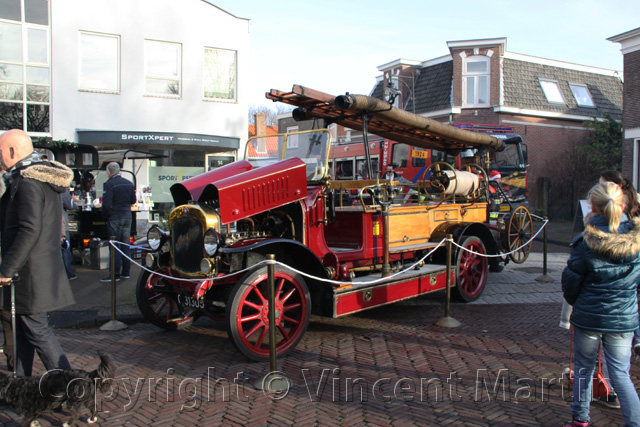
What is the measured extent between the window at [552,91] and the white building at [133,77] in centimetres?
1394

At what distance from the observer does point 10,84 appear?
12.9m

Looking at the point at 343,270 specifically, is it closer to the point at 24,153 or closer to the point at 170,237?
the point at 170,237

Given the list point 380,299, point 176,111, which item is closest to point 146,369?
point 380,299

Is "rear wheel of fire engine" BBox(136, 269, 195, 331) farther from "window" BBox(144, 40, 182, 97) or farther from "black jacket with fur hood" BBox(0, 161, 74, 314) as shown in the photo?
"window" BBox(144, 40, 182, 97)

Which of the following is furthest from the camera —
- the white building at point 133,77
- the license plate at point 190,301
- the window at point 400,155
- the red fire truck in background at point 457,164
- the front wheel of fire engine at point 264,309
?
the window at point 400,155

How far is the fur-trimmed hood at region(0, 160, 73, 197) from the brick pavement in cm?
162

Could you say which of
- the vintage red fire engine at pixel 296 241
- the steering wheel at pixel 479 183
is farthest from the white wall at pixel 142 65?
the vintage red fire engine at pixel 296 241

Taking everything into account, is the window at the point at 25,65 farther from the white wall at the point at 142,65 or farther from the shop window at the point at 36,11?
the white wall at the point at 142,65

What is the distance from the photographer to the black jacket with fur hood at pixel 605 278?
3.15 meters

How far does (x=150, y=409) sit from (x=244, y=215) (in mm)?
1846

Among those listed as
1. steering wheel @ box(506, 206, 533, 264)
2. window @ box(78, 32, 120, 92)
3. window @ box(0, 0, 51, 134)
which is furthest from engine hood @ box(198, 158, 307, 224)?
window @ box(0, 0, 51, 134)

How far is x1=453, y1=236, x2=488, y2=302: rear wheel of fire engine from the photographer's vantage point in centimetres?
697

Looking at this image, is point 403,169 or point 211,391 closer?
point 211,391

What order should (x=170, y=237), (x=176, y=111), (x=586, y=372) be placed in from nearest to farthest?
1. (x=586, y=372)
2. (x=170, y=237)
3. (x=176, y=111)
